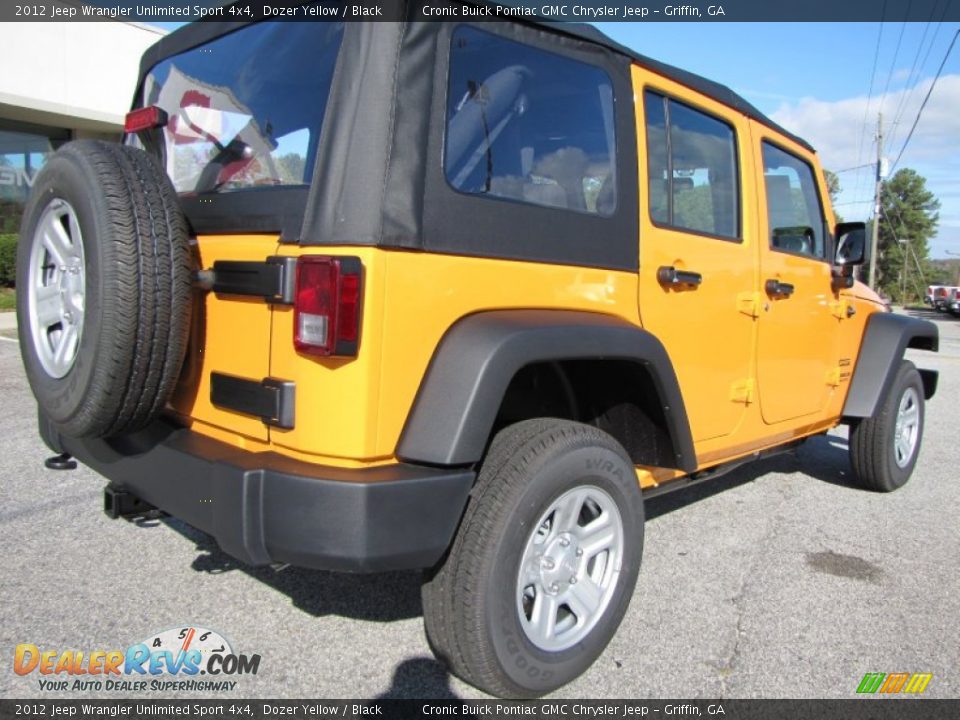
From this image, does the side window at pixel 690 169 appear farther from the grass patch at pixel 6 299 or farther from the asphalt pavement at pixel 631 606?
the grass patch at pixel 6 299

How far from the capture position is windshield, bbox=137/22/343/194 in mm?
2201

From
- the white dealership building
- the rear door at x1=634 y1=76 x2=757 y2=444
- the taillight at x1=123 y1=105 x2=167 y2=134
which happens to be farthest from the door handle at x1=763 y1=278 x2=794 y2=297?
the white dealership building

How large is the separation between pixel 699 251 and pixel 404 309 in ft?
4.96

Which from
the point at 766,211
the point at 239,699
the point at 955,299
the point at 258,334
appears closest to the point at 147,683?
the point at 239,699

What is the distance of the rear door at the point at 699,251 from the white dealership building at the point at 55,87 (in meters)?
12.2

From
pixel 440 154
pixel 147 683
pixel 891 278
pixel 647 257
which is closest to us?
pixel 440 154

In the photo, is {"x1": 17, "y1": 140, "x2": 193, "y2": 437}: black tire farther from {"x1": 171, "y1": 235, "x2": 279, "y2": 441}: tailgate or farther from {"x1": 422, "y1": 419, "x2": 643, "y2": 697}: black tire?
{"x1": 422, "y1": 419, "x2": 643, "y2": 697}: black tire

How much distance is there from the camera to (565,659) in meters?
2.40

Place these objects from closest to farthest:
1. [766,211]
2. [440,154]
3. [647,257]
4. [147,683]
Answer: [440,154] < [147,683] < [647,257] < [766,211]

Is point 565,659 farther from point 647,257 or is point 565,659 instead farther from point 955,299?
point 955,299

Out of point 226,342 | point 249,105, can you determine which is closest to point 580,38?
point 249,105

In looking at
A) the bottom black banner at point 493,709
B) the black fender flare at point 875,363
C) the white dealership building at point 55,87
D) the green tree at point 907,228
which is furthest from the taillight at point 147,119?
the green tree at point 907,228

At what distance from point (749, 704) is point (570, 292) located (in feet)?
4.71

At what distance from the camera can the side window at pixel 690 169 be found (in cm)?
285
